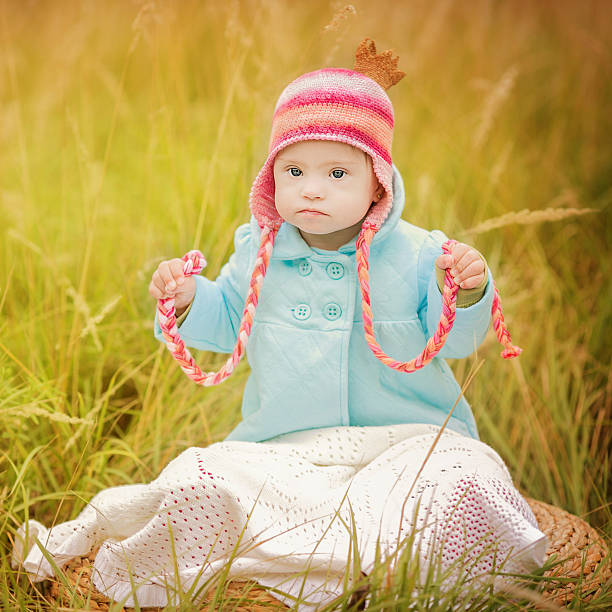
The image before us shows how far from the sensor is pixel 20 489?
77.2 inches

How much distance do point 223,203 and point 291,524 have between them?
133 cm

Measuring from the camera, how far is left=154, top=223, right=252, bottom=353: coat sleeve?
178 cm

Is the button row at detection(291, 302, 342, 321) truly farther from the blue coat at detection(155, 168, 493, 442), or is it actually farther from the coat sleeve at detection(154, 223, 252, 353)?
the coat sleeve at detection(154, 223, 252, 353)

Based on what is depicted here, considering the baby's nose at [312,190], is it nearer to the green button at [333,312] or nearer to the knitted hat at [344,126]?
the knitted hat at [344,126]

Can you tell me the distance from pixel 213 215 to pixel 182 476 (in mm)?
1302

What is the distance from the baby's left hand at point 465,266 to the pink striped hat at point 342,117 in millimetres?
200

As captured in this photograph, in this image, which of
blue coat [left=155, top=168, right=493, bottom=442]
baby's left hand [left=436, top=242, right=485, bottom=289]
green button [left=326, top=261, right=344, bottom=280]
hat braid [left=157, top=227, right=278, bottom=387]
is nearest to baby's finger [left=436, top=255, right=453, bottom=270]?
baby's left hand [left=436, top=242, right=485, bottom=289]

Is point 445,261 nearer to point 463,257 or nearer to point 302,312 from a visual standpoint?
point 463,257

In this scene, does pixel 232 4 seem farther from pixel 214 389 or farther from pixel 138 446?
pixel 138 446

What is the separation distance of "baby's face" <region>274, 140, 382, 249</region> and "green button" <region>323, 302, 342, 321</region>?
18cm

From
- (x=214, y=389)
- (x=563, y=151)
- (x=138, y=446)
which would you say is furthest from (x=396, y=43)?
(x=138, y=446)

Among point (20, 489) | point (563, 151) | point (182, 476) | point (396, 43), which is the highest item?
point (396, 43)

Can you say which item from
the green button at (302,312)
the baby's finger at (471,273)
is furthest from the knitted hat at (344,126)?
the baby's finger at (471,273)

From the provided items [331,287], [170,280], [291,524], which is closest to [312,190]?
[331,287]
